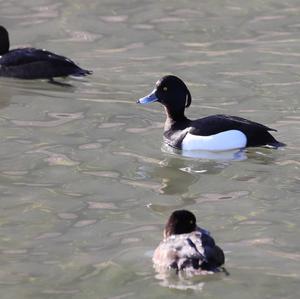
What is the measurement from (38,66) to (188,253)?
654 cm

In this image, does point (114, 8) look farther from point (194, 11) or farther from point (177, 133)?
point (177, 133)

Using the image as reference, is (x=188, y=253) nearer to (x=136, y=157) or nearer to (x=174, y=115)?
(x=136, y=157)

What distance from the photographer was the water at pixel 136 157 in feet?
26.4

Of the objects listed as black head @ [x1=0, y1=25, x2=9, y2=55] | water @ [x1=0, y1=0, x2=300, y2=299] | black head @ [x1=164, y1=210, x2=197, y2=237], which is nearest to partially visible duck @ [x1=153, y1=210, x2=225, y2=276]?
black head @ [x1=164, y1=210, x2=197, y2=237]

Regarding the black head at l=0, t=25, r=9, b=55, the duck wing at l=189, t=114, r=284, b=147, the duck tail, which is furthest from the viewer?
the black head at l=0, t=25, r=9, b=55

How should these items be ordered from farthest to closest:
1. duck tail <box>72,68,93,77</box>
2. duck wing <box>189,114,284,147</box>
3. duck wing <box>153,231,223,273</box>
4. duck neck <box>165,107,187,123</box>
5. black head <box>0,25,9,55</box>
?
black head <box>0,25,9,55</box> → duck tail <box>72,68,93,77</box> → duck neck <box>165,107,187,123</box> → duck wing <box>189,114,284,147</box> → duck wing <box>153,231,223,273</box>

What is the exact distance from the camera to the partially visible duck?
760 cm

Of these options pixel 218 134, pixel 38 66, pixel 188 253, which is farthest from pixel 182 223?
pixel 38 66

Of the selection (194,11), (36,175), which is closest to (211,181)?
(36,175)

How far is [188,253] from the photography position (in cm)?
767

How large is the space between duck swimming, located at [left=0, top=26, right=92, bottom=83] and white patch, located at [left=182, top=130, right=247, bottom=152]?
116 inches

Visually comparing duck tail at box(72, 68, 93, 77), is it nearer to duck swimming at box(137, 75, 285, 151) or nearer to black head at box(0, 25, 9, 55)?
black head at box(0, 25, 9, 55)

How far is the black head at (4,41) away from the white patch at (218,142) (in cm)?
399

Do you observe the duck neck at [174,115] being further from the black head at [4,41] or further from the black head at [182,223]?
the black head at [182,223]
